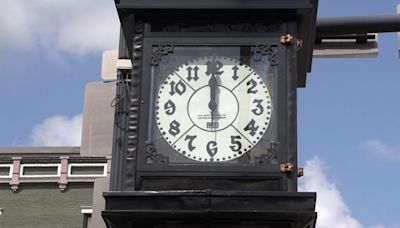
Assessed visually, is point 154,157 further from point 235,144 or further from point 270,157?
point 270,157

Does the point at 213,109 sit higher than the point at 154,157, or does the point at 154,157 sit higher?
the point at 213,109

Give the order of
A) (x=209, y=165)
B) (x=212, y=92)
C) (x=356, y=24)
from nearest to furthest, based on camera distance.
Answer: (x=209, y=165) < (x=212, y=92) < (x=356, y=24)

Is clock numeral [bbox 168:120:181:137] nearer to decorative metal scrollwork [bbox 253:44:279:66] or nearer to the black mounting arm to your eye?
decorative metal scrollwork [bbox 253:44:279:66]

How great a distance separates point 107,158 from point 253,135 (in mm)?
18404

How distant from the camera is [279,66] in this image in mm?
3832

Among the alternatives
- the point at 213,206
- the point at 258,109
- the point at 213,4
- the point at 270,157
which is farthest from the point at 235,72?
the point at 213,206

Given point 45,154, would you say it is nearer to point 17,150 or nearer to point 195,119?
point 17,150

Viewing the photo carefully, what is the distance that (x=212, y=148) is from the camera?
3.68 m

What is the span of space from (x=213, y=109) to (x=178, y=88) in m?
0.20

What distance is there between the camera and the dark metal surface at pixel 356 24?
221 inches

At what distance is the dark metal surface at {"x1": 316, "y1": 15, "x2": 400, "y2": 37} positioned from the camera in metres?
5.61

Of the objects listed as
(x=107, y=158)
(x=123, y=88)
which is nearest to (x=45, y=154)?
(x=107, y=158)

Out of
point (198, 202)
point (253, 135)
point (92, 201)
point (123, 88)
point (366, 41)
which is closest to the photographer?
point (198, 202)

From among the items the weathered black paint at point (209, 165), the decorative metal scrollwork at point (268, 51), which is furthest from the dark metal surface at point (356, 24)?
the decorative metal scrollwork at point (268, 51)
